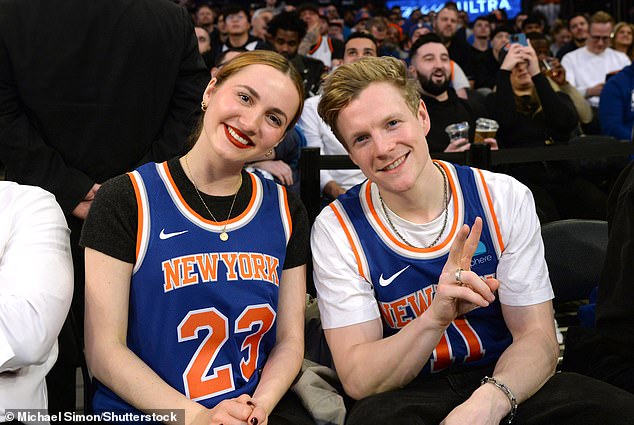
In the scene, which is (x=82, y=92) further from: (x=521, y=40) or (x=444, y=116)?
(x=521, y=40)

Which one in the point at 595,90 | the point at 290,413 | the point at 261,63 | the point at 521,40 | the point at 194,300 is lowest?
the point at 595,90

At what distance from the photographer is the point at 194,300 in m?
1.87

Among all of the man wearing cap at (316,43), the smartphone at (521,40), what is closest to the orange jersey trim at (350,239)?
the smartphone at (521,40)

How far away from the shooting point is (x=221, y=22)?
7.58 meters

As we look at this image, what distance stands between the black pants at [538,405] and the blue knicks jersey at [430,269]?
139 millimetres

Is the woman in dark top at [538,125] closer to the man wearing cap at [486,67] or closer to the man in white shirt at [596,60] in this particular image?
the man in white shirt at [596,60]

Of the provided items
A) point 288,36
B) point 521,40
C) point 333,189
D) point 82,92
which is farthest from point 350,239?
point 288,36

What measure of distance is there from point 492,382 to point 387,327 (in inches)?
13.4

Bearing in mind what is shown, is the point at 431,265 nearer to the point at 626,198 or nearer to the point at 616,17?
the point at 626,198

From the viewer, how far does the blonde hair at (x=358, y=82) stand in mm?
2043

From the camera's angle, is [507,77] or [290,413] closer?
[290,413]

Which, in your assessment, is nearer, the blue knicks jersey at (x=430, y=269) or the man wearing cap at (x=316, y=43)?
the blue knicks jersey at (x=430, y=269)

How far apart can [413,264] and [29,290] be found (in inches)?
35.7

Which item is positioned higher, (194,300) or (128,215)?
(128,215)
